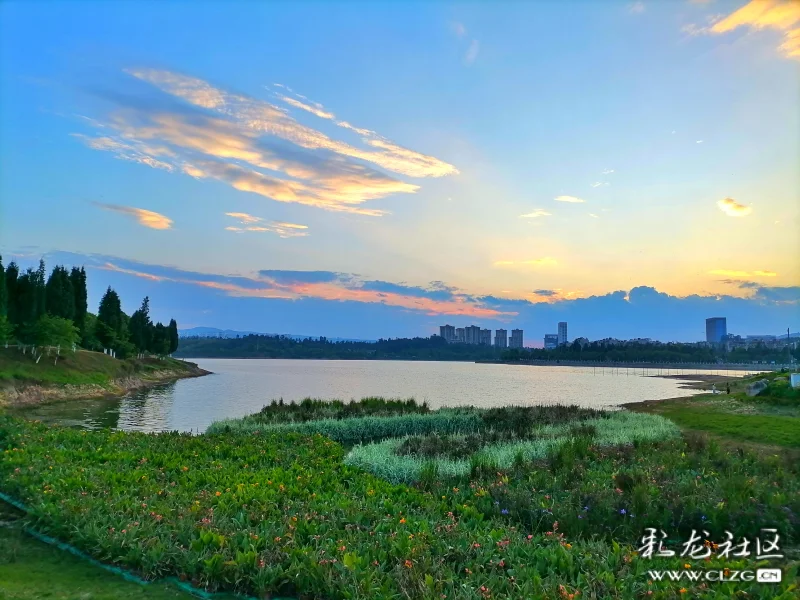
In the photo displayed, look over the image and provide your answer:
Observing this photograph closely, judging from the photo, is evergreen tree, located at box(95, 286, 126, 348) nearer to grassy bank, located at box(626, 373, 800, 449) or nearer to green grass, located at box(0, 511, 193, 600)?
grassy bank, located at box(626, 373, 800, 449)

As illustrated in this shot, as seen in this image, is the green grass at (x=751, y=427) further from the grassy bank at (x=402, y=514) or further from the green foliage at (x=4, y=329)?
the green foliage at (x=4, y=329)

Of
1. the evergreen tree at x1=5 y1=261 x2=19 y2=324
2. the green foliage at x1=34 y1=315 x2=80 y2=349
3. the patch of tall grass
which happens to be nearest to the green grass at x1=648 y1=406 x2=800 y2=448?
the patch of tall grass

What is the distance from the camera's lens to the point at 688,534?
6797 millimetres

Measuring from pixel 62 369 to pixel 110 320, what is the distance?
23.1 meters

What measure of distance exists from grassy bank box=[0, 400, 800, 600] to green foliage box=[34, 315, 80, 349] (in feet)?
124

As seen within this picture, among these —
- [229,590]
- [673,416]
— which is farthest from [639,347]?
[229,590]

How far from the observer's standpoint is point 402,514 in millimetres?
6719

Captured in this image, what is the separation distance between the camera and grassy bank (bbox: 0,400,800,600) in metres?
4.87

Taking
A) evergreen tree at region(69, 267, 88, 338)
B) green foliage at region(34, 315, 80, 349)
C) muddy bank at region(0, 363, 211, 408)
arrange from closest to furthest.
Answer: muddy bank at region(0, 363, 211, 408)
green foliage at region(34, 315, 80, 349)
evergreen tree at region(69, 267, 88, 338)

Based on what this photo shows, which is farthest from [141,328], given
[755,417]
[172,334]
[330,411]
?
[755,417]

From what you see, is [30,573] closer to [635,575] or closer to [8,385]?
[635,575]

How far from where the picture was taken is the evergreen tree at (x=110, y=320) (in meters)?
62.8

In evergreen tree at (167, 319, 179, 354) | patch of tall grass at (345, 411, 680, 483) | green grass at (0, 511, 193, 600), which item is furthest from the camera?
evergreen tree at (167, 319, 179, 354)

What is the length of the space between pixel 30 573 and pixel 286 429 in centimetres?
1218
